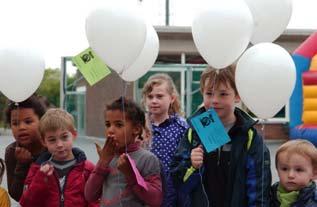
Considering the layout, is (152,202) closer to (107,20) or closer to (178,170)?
(178,170)

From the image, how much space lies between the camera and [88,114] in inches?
720

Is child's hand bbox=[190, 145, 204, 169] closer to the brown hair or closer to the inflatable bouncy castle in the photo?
the brown hair

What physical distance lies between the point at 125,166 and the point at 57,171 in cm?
52

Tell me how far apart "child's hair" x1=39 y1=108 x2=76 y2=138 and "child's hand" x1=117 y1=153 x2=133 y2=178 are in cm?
51

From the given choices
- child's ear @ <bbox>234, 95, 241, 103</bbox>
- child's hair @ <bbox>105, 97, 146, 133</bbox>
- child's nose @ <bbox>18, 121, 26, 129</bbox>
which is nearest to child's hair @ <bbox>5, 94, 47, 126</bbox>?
child's nose @ <bbox>18, 121, 26, 129</bbox>

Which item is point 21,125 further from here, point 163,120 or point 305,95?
point 305,95

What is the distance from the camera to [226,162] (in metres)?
3.01

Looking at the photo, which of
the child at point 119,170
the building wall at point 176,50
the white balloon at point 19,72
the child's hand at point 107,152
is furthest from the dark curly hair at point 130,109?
the building wall at point 176,50

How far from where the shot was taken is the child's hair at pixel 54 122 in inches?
127

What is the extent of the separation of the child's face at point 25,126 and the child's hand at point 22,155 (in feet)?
0.18

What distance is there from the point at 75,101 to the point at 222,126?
18046 mm

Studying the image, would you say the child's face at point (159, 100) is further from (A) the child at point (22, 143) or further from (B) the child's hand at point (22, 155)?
(B) the child's hand at point (22, 155)

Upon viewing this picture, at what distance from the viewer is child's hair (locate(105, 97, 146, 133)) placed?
3.13 m

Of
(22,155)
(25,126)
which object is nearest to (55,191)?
(22,155)
